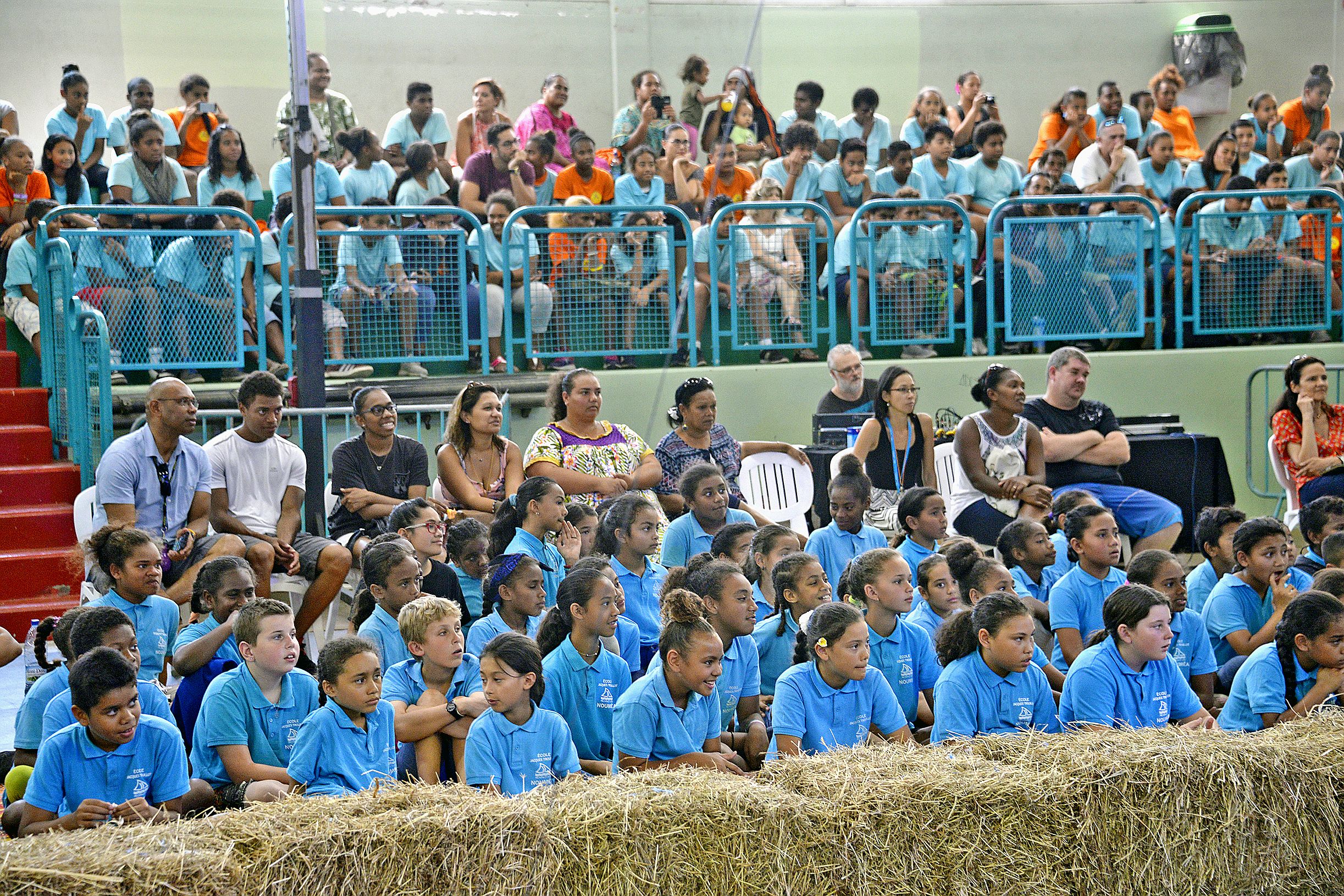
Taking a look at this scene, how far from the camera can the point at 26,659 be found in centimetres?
688

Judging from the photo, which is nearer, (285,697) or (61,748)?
(61,748)

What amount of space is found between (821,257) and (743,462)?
223 cm

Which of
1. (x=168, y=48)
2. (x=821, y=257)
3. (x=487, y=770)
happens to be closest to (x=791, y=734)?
(x=487, y=770)

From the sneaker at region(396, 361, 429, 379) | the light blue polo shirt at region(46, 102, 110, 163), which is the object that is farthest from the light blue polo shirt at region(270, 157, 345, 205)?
the light blue polo shirt at region(46, 102, 110, 163)

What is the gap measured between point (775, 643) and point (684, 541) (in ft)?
3.66

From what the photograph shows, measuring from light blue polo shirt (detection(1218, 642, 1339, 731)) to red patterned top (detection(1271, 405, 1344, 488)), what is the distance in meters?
3.76

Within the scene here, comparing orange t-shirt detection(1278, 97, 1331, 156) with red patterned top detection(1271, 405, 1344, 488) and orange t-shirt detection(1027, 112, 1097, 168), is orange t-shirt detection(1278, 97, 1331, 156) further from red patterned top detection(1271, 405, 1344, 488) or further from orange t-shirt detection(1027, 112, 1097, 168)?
red patterned top detection(1271, 405, 1344, 488)

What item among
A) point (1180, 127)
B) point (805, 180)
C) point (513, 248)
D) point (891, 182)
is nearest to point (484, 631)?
point (513, 248)

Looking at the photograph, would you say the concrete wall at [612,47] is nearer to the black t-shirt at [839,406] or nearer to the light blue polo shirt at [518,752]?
the black t-shirt at [839,406]

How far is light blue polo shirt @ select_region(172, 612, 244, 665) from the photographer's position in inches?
211

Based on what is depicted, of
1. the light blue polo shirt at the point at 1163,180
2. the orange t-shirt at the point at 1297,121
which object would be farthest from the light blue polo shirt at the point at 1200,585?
the orange t-shirt at the point at 1297,121

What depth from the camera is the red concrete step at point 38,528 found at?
7723mm

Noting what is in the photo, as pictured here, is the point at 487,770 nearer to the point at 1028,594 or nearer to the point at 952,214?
the point at 1028,594

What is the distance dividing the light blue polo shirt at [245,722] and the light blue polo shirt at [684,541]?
235 cm
